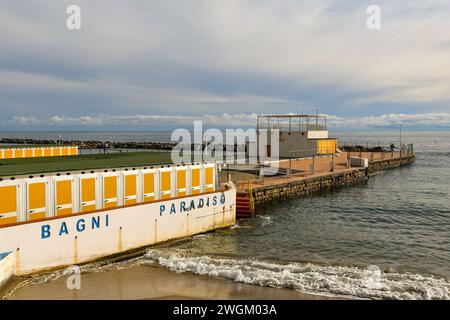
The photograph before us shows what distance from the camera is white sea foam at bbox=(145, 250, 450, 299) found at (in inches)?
491

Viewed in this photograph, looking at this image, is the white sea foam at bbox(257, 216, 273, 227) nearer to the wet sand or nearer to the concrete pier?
the concrete pier

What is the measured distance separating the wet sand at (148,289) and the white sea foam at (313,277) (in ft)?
1.64

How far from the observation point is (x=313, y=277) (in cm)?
1360

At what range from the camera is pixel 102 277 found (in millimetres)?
13094

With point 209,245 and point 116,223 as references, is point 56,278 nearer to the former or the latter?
point 116,223

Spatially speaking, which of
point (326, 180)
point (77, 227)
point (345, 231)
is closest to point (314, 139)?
point (326, 180)

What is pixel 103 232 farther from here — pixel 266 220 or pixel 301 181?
pixel 301 181

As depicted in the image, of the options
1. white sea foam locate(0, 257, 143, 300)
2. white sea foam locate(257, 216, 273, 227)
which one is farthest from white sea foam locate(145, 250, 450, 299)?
white sea foam locate(257, 216, 273, 227)

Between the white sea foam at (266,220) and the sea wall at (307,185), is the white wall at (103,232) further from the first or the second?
the sea wall at (307,185)

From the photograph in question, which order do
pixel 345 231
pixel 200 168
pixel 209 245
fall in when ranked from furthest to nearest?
pixel 345 231 → pixel 200 168 → pixel 209 245

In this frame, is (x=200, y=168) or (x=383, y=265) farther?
(x=200, y=168)

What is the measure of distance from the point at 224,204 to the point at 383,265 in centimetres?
818

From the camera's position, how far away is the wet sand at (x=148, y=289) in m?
11.6

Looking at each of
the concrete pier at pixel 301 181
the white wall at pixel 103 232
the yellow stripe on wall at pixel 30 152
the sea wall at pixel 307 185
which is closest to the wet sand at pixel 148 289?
the white wall at pixel 103 232
